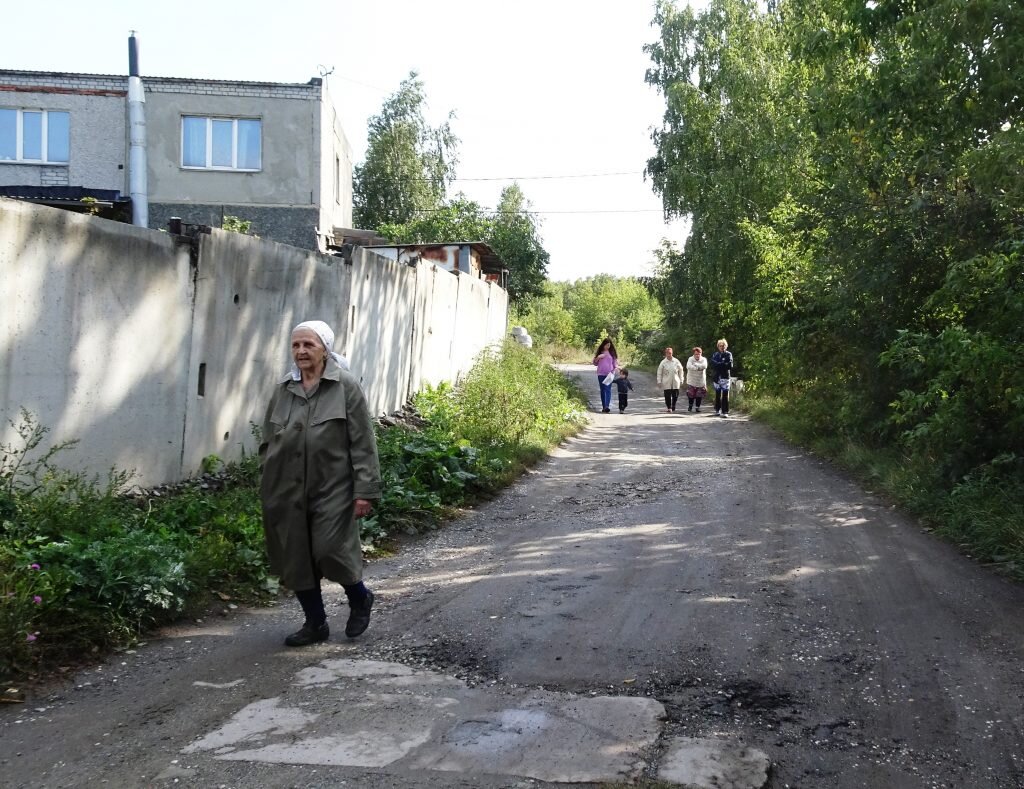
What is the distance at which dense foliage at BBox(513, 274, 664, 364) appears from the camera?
49000mm

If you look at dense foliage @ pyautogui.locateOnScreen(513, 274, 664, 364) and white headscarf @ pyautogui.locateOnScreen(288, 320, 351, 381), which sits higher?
dense foliage @ pyautogui.locateOnScreen(513, 274, 664, 364)

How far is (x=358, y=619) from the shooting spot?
518 centimetres

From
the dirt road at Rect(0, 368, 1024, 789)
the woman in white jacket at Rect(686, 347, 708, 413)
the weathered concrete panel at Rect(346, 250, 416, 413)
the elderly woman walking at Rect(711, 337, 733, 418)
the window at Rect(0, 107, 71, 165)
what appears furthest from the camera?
the window at Rect(0, 107, 71, 165)

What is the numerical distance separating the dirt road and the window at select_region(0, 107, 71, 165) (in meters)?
19.8

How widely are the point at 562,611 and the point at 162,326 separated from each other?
3.88 metres

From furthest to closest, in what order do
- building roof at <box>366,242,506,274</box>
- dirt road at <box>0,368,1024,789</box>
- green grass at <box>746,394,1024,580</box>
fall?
1. building roof at <box>366,242,506,274</box>
2. green grass at <box>746,394,1024,580</box>
3. dirt road at <box>0,368,1024,789</box>

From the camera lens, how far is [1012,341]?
26.0 ft

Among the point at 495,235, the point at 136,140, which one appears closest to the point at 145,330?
the point at 136,140

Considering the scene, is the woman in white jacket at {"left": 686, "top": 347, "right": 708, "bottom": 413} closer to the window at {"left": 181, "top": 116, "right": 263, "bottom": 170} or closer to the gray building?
the gray building

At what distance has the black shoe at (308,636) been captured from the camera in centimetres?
500

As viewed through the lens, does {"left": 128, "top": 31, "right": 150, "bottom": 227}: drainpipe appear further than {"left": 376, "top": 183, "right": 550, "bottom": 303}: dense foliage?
No

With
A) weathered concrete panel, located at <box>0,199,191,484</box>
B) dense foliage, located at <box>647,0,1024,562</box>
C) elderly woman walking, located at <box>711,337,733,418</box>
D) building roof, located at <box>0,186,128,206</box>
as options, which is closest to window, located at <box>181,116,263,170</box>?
building roof, located at <box>0,186,128,206</box>

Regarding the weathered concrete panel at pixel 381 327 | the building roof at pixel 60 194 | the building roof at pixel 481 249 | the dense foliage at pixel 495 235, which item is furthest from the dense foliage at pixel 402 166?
the weathered concrete panel at pixel 381 327

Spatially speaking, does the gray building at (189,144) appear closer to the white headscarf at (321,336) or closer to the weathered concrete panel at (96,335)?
the weathered concrete panel at (96,335)
